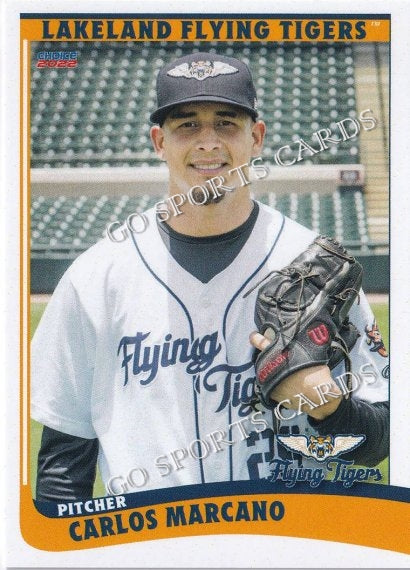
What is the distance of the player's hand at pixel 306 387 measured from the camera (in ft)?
8.96

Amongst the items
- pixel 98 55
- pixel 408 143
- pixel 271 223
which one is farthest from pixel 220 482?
pixel 98 55

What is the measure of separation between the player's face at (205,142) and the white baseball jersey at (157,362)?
25 centimetres

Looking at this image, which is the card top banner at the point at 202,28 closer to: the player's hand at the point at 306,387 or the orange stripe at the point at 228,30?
the orange stripe at the point at 228,30

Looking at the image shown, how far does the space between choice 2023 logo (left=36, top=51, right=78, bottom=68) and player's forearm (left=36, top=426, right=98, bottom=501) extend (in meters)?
1.23

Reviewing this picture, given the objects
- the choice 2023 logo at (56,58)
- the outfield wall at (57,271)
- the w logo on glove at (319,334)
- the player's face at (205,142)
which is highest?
the choice 2023 logo at (56,58)

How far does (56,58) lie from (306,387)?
140 cm

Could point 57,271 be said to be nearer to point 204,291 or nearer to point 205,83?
point 204,291

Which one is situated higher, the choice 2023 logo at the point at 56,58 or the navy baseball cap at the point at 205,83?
the choice 2023 logo at the point at 56,58

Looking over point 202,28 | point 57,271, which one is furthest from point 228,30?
point 57,271

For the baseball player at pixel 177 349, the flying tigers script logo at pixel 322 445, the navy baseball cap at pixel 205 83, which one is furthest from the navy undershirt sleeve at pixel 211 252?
the flying tigers script logo at pixel 322 445

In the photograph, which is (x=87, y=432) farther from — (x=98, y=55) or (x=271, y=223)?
(x=98, y=55)

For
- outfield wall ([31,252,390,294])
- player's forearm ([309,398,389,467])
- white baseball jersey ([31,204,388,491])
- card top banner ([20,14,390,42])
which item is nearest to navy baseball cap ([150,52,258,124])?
card top banner ([20,14,390,42])

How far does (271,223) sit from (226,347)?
0.45 metres

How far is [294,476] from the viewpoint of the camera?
2846 millimetres
